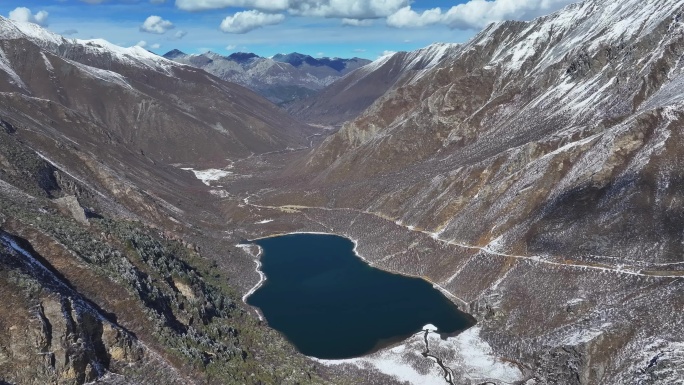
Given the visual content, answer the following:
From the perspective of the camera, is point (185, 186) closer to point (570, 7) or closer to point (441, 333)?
point (441, 333)

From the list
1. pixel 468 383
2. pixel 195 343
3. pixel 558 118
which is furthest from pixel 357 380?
pixel 558 118

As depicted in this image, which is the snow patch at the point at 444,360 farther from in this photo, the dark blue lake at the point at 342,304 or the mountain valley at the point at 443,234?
the dark blue lake at the point at 342,304

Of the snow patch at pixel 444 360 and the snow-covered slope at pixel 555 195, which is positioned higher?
the snow-covered slope at pixel 555 195

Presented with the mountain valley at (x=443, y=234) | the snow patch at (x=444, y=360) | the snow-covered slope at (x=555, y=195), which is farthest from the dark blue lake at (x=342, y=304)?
the snow-covered slope at (x=555, y=195)

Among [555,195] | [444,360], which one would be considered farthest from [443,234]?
[444,360]

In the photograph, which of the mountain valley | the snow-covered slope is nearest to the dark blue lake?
the mountain valley

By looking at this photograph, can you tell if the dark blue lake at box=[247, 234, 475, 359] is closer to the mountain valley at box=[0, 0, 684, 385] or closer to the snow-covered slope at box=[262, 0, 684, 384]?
the mountain valley at box=[0, 0, 684, 385]

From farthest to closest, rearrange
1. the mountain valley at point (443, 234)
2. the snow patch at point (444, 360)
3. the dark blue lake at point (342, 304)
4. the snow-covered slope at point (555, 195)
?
the dark blue lake at point (342, 304) → the snow-covered slope at point (555, 195) → the snow patch at point (444, 360) → the mountain valley at point (443, 234)

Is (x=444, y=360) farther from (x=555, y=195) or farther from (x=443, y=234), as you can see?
(x=443, y=234)
